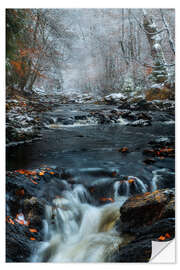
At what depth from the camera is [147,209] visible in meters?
2.12

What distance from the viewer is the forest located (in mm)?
2205

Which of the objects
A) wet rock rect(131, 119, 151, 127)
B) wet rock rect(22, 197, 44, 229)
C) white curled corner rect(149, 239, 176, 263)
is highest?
wet rock rect(131, 119, 151, 127)

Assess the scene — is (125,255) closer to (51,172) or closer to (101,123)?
(51,172)

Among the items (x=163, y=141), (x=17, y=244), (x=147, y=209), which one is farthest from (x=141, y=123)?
(x=17, y=244)

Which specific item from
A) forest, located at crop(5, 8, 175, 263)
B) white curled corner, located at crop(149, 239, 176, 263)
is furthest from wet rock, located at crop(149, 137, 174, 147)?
white curled corner, located at crop(149, 239, 176, 263)

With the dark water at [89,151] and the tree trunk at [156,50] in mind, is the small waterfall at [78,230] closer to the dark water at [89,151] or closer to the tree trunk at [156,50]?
the dark water at [89,151]

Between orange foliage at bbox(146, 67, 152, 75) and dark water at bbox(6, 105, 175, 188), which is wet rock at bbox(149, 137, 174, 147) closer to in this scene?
dark water at bbox(6, 105, 175, 188)

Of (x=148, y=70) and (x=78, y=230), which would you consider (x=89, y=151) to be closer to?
(x=78, y=230)

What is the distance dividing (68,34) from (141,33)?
88cm

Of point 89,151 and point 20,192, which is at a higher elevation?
point 89,151

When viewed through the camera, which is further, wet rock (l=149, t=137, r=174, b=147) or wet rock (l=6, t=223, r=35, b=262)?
wet rock (l=149, t=137, r=174, b=147)

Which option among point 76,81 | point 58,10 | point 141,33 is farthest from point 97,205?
point 58,10

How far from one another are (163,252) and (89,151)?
129 centimetres

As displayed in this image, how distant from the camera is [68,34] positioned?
102 inches
